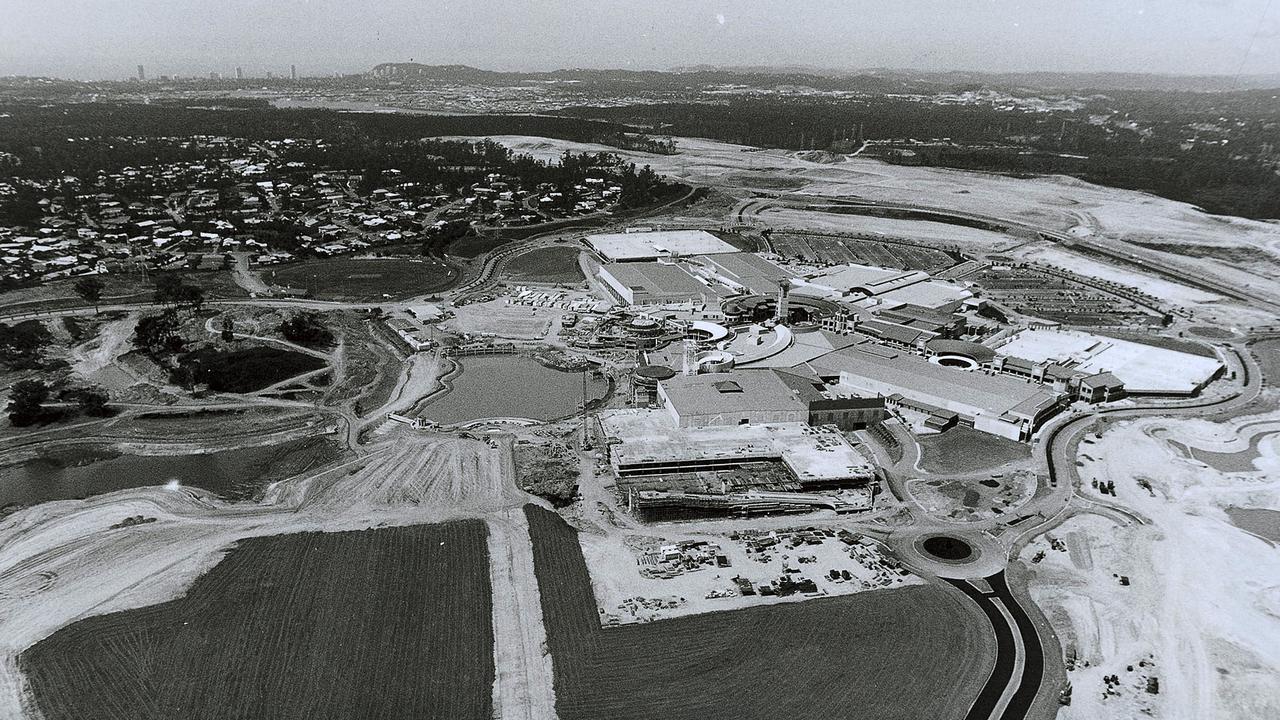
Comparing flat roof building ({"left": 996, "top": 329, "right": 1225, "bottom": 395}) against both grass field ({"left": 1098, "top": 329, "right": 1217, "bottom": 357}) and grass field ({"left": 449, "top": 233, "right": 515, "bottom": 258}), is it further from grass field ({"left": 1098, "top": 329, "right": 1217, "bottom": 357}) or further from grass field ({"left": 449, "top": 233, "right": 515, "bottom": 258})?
grass field ({"left": 449, "top": 233, "right": 515, "bottom": 258})

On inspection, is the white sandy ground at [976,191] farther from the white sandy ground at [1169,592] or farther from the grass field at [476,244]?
the white sandy ground at [1169,592]

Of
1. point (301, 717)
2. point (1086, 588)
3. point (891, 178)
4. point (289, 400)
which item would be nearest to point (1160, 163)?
point (891, 178)

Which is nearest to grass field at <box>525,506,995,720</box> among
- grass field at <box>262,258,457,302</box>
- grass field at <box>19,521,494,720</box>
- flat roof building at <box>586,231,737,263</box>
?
grass field at <box>19,521,494,720</box>

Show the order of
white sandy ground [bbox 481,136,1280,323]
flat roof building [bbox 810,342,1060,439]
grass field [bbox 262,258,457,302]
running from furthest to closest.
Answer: white sandy ground [bbox 481,136,1280,323], grass field [bbox 262,258,457,302], flat roof building [bbox 810,342,1060,439]

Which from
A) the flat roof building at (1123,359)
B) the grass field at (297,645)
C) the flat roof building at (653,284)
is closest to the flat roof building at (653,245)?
the flat roof building at (653,284)

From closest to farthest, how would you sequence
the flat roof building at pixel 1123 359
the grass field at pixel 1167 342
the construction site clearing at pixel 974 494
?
the construction site clearing at pixel 974 494, the flat roof building at pixel 1123 359, the grass field at pixel 1167 342
